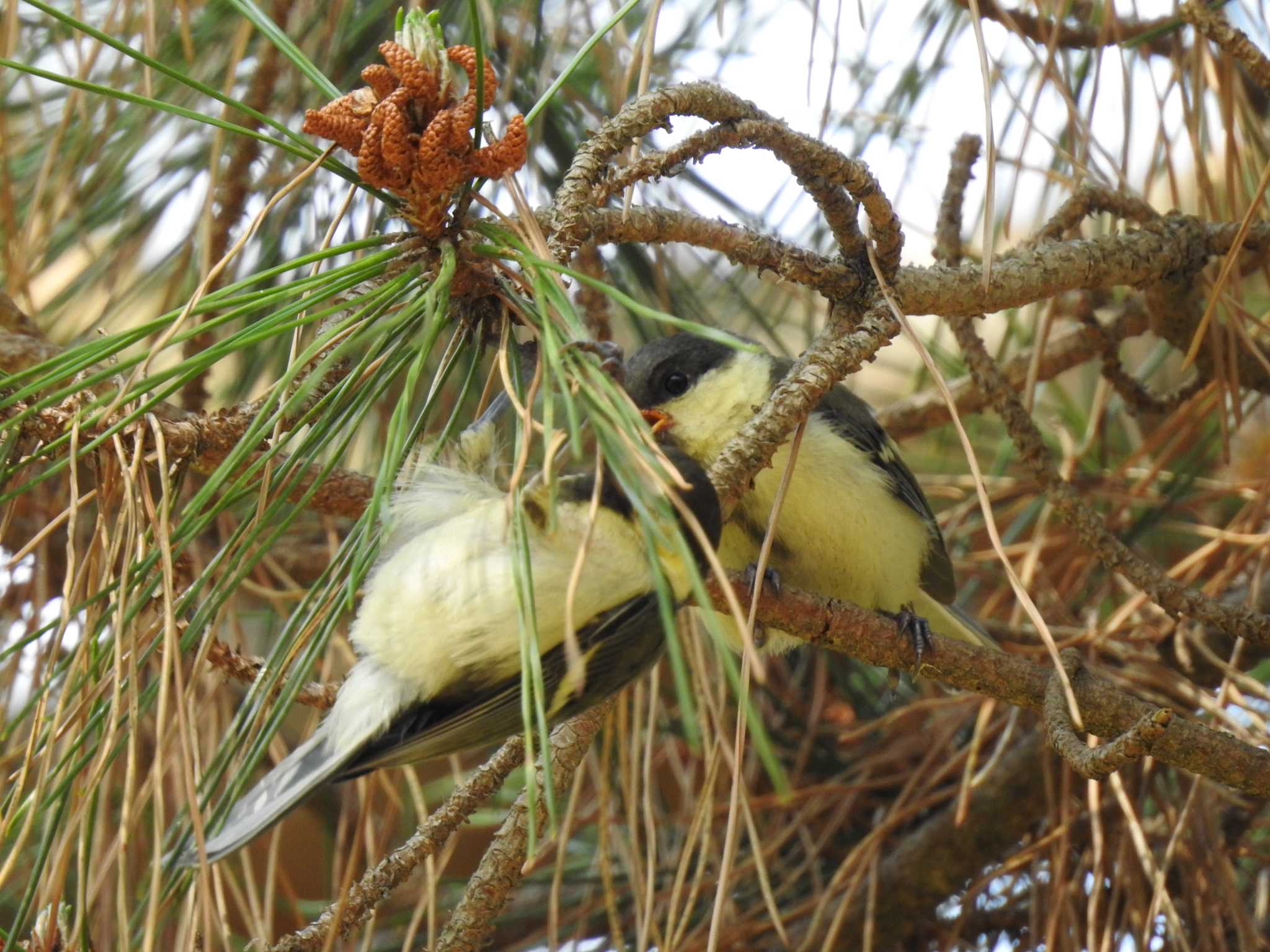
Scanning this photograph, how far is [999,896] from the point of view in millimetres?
1603

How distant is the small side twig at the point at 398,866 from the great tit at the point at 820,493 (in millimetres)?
540

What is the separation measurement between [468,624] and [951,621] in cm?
84

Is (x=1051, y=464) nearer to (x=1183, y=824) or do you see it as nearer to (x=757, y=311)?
(x=1183, y=824)

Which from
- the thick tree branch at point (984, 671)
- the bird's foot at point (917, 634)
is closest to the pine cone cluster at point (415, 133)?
the thick tree branch at point (984, 671)

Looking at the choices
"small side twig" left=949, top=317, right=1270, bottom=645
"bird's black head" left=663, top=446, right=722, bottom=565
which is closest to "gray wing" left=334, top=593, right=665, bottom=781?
"bird's black head" left=663, top=446, right=722, bottom=565

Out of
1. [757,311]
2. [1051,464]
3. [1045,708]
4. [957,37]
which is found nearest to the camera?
[1045,708]

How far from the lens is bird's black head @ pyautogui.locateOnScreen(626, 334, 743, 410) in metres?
1.61

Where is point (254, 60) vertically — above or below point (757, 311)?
above

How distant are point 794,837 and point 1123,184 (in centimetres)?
97

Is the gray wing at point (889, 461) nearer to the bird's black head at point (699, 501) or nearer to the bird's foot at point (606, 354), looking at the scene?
the bird's black head at point (699, 501)

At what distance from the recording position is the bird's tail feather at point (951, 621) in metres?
1.63

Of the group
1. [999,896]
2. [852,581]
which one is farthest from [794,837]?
[852,581]

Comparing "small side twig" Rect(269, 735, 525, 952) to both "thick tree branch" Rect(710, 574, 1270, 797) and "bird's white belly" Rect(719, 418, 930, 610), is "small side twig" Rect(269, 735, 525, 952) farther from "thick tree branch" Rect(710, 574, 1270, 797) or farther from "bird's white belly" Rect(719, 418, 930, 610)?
"bird's white belly" Rect(719, 418, 930, 610)

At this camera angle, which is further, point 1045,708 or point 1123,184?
point 1123,184
